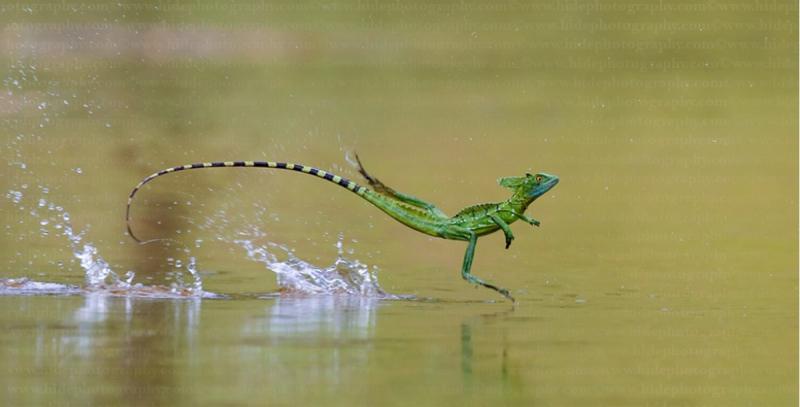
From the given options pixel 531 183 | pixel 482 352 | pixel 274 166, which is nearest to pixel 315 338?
pixel 482 352

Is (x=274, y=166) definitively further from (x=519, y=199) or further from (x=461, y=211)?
(x=519, y=199)

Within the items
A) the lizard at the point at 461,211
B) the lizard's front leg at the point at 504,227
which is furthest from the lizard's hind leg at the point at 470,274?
the lizard's front leg at the point at 504,227

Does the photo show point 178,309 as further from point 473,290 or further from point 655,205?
point 655,205

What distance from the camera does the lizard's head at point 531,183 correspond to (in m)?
11.9

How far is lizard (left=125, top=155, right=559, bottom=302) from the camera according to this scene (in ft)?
39.0

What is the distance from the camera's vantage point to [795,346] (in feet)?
32.7

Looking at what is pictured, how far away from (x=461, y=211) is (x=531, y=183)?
459 mm

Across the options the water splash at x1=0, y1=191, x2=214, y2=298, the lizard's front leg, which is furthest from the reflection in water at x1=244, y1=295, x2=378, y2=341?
the lizard's front leg

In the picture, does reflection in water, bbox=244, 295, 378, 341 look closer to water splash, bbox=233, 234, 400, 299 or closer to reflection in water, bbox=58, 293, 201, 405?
water splash, bbox=233, 234, 400, 299

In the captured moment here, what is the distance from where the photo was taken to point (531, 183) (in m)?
11.9

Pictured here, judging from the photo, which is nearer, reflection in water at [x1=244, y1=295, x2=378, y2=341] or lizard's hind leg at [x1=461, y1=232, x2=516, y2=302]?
reflection in water at [x1=244, y1=295, x2=378, y2=341]

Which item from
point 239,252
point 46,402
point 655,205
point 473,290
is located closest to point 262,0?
point 655,205

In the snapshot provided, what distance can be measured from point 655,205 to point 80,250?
17.8ft

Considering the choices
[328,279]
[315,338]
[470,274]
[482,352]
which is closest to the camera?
[482,352]
